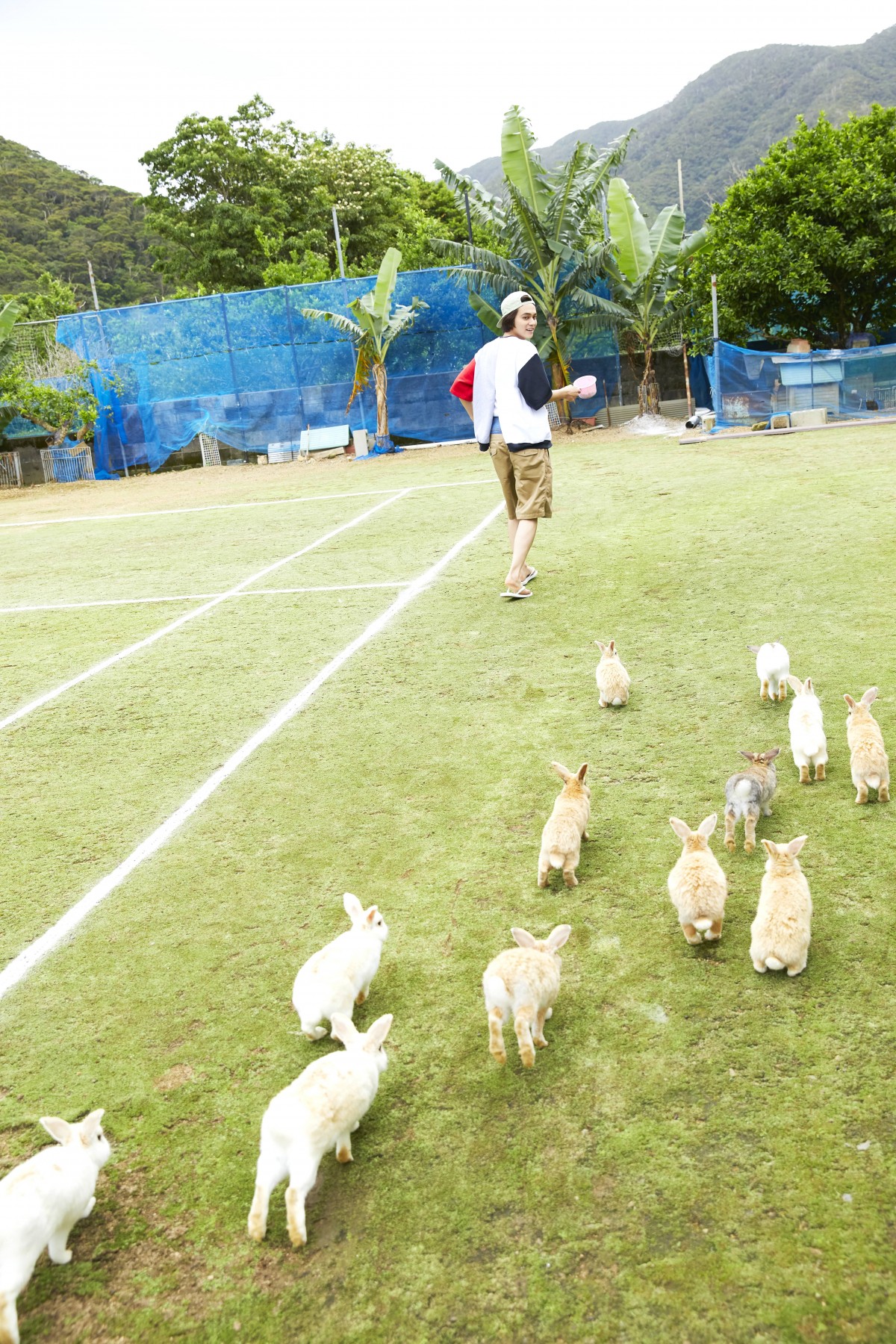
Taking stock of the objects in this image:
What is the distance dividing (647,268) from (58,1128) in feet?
66.8

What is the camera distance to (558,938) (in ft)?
10.9

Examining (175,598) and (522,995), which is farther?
(175,598)

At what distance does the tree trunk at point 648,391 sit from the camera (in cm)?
2097

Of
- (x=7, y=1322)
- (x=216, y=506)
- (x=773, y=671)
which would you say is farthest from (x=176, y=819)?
(x=216, y=506)

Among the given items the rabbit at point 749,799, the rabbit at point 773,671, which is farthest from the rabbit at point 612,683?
the rabbit at point 749,799

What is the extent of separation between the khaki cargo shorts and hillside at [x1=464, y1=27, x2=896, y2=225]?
78492 millimetres

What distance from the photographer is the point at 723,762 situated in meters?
4.91

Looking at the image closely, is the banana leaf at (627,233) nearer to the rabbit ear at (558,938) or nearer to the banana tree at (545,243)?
the banana tree at (545,243)

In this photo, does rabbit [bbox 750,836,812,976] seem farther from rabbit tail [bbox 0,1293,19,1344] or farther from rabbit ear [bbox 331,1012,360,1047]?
rabbit tail [bbox 0,1293,19,1344]

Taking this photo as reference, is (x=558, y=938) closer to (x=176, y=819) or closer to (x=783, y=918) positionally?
(x=783, y=918)

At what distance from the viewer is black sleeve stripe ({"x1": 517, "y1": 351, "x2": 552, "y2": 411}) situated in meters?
7.78

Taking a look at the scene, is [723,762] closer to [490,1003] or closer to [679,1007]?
[679,1007]

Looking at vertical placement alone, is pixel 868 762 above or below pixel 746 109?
below

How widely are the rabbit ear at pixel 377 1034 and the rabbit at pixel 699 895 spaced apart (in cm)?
117
